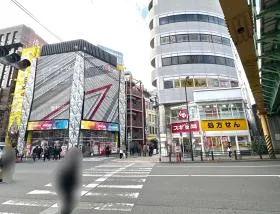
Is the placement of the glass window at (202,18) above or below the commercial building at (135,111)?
above

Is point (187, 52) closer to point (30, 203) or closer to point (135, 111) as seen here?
point (135, 111)

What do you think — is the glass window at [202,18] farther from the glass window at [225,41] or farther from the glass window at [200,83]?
the glass window at [200,83]

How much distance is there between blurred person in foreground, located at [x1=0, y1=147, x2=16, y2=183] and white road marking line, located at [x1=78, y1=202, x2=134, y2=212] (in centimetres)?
572

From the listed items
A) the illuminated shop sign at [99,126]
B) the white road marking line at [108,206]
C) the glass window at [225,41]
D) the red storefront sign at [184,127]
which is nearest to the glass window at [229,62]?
the glass window at [225,41]

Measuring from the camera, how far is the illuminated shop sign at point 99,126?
120ft

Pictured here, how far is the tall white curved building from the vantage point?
107 feet

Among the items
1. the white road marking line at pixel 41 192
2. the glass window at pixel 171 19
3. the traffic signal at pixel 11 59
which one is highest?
the glass window at pixel 171 19

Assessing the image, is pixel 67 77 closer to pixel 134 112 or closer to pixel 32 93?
pixel 32 93

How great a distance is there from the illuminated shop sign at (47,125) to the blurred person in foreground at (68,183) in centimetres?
3421

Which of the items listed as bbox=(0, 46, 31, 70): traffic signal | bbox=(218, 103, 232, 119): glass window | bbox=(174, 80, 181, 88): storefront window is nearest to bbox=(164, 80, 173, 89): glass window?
bbox=(174, 80, 181, 88): storefront window

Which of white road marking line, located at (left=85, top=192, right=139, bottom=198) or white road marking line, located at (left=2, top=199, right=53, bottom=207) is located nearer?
white road marking line, located at (left=2, top=199, right=53, bottom=207)

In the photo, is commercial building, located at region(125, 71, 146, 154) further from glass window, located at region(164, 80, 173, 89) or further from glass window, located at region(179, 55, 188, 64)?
glass window, located at region(179, 55, 188, 64)

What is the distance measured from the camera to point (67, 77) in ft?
126

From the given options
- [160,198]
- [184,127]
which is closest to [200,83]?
[184,127]
